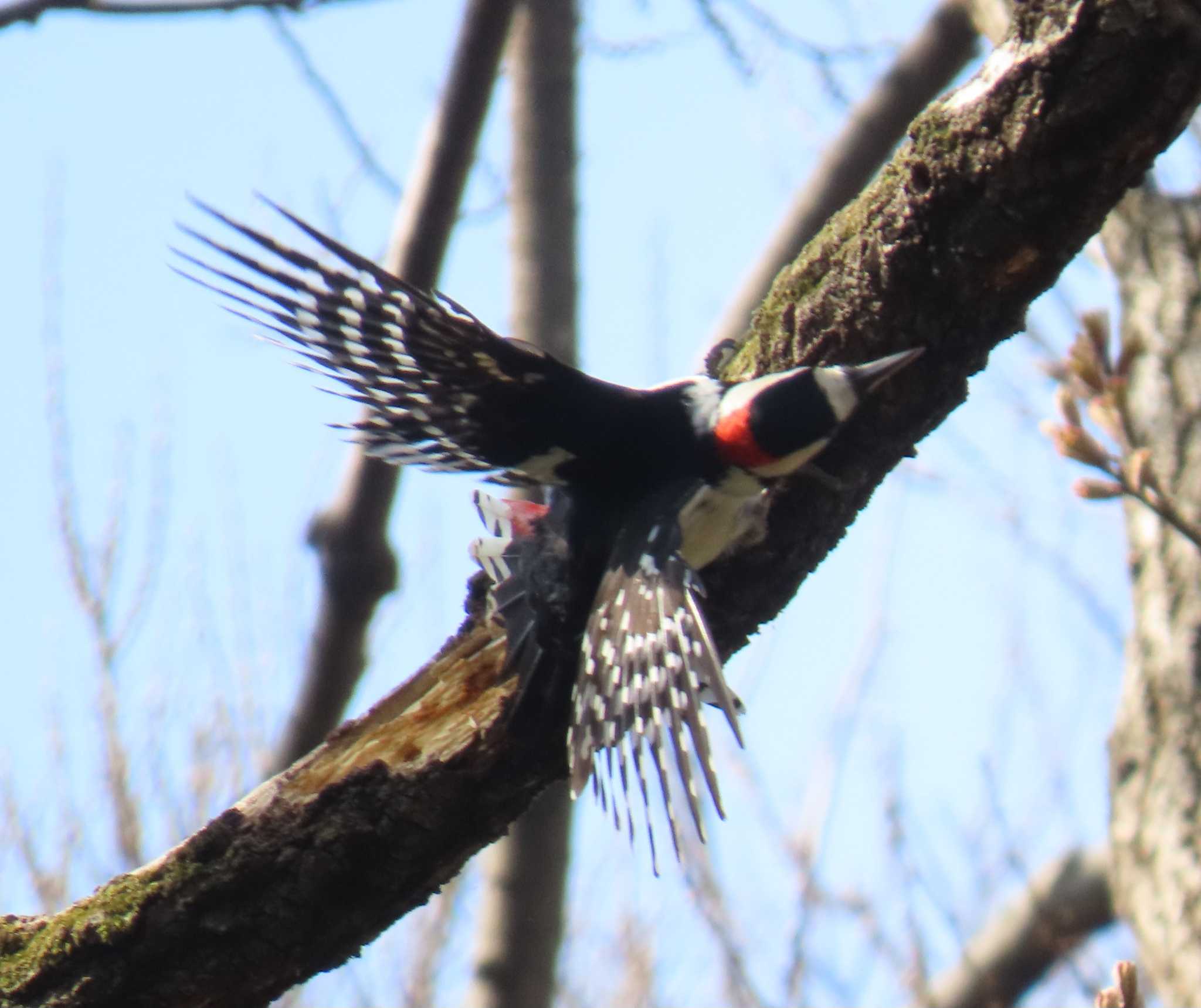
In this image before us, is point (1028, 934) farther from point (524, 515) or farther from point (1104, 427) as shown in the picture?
point (524, 515)

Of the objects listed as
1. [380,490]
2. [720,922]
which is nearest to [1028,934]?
[720,922]

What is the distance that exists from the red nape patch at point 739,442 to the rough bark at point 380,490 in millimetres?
914

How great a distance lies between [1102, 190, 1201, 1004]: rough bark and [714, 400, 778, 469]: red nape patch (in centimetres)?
154

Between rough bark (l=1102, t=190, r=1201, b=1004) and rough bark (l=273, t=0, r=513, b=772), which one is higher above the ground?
rough bark (l=273, t=0, r=513, b=772)

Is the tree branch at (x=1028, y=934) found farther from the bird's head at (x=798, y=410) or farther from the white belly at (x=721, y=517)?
the bird's head at (x=798, y=410)

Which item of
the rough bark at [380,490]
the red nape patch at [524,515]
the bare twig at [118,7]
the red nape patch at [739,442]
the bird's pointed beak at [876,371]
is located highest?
the bare twig at [118,7]

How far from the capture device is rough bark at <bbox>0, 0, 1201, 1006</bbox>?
179cm

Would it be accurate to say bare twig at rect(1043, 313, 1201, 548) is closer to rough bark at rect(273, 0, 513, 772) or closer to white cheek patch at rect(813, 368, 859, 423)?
white cheek patch at rect(813, 368, 859, 423)

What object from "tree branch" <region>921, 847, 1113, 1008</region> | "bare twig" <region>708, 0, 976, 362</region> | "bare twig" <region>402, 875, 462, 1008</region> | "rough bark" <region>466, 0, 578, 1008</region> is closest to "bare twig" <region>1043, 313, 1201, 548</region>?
"bare twig" <region>708, 0, 976, 362</region>

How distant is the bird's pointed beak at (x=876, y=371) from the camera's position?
6.60 feet

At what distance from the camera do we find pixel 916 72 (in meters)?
3.89

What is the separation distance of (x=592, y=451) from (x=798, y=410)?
1.24 feet

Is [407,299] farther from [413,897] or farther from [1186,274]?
[1186,274]

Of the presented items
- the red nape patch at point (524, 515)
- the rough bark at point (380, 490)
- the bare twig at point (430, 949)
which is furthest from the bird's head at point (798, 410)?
the bare twig at point (430, 949)
